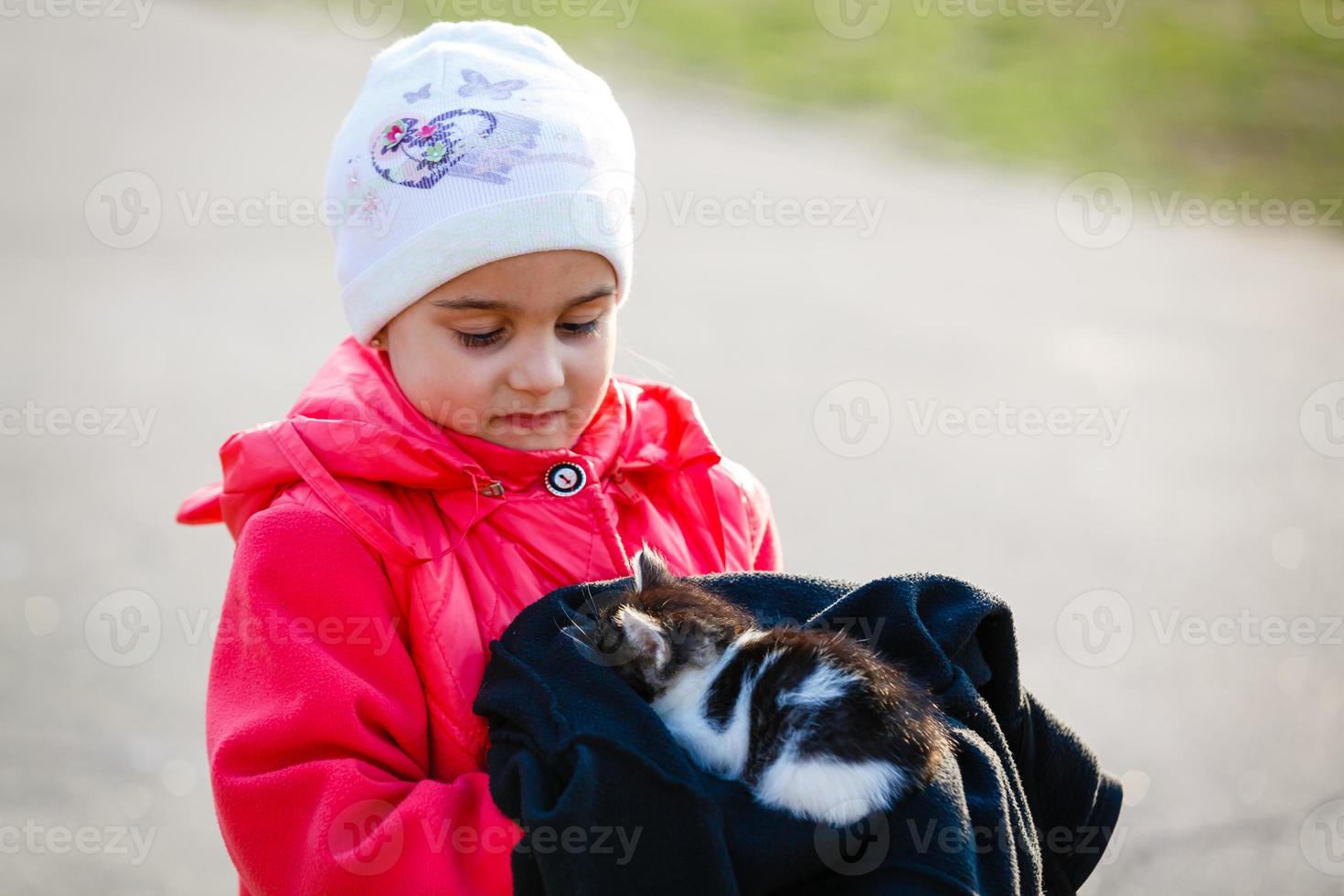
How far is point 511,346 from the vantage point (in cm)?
237

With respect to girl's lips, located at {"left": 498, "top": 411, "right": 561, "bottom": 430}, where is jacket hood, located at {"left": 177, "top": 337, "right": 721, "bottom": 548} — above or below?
below

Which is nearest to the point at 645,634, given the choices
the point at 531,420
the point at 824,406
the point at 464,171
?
the point at 531,420

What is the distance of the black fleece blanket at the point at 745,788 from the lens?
1920 mm

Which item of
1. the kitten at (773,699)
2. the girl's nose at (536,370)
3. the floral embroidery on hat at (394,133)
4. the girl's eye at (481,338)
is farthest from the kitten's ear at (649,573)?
the floral embroidery on hat at (394,133)

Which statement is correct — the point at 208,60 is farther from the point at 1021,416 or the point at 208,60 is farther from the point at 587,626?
the point at 587,626

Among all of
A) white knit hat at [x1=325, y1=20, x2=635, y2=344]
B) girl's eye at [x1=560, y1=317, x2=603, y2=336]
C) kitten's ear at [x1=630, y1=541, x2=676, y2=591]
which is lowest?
kitten's ear at [x1=630, y1=541, x2=676, y2=591]

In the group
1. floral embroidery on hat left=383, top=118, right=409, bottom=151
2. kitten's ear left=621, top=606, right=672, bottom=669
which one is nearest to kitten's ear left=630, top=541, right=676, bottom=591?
kitten's ear left=621, top=606, right=672, bottom=669

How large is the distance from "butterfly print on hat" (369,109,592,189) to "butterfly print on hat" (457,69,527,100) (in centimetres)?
4

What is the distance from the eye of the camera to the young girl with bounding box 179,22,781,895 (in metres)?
2.10

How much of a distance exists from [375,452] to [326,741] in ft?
1.72

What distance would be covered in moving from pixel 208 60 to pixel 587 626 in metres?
10.3

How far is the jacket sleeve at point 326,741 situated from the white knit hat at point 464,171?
0.51m

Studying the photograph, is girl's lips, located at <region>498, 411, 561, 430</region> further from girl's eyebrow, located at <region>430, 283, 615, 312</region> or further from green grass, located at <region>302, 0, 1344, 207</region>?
green grass, located at <region>302, 0, 1344, 207</region>

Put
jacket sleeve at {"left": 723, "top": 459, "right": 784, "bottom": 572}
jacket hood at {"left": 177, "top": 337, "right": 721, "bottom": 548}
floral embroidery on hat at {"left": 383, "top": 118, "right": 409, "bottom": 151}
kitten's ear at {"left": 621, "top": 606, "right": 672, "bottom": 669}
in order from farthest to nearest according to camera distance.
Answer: jacket sleeve at {"left": 723, "top": 459, "right": 784, "bottom": 572} < floral embroidery on hat at {"left": 383, "top": 118, "right": 409, "bottom": 151} < jacket hood at {"left": 177, "top": 337, "right": 721, "bottom": 548} < kitten's ear at {"left": 621, "top": 606, "right": 672, "bottom": 669}
